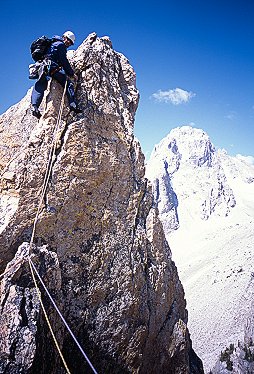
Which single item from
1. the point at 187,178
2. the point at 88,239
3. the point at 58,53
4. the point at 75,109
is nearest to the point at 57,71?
the point at 58,53

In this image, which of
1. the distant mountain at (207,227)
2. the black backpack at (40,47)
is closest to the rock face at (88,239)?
the black backpack at (40,47)

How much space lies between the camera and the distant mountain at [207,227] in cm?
3819

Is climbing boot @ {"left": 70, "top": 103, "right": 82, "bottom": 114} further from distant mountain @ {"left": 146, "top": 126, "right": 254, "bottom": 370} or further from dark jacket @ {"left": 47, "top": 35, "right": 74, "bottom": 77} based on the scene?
distant mountain @ {"left": 146, "top": 126, "right": 254, "bottom": 370}

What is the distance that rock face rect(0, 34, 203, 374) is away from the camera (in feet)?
19.4

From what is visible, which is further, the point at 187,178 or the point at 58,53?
the point at 187,178

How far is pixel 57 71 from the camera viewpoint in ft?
Answer: 24.9

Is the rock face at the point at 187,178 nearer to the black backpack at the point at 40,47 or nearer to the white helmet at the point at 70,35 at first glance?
the white helmet at the point at 70,35

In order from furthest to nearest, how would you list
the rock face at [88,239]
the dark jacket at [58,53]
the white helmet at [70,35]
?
the white helmet at [70,35]
the dark jacket at [58,53]
the rock face at [88,239]

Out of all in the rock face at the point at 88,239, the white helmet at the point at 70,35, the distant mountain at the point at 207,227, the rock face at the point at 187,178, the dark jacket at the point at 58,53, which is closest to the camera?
the rock face at the point at 88,239

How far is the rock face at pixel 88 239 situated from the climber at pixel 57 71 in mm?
266

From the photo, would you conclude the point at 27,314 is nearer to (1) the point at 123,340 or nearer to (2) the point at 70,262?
(2) the point at 70,262

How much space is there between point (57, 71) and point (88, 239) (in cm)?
464

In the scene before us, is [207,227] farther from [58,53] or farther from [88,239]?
[58,53]

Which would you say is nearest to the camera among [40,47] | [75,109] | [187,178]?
[40,47]
